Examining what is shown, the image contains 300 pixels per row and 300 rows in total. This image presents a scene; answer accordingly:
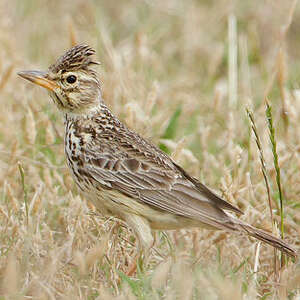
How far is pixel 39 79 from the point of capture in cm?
527

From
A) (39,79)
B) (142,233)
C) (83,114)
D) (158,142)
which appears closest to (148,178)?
(142,233)

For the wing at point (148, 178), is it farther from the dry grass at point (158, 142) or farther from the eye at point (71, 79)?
the eye at point (71, 79)

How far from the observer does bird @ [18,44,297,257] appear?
15.8 feet

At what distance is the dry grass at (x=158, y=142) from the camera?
425 cm

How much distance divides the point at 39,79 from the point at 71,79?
0.22 metres

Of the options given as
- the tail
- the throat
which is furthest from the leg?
the throat

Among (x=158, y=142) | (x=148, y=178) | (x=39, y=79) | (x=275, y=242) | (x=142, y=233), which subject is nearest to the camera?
(x=275, y=242)

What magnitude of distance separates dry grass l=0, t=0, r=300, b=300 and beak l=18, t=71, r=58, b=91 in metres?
0.61

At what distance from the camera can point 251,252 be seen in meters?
5.12

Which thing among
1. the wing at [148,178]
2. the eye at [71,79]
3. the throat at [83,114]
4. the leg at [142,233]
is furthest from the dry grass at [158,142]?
the eye at [71,79]

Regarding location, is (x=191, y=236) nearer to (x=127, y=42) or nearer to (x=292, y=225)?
(x=292, y=225)

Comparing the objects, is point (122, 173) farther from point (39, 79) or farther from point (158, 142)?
point (158, 142)

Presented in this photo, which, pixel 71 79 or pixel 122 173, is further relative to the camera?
pixel 71 79

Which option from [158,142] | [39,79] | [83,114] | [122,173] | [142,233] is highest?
[158,142]
